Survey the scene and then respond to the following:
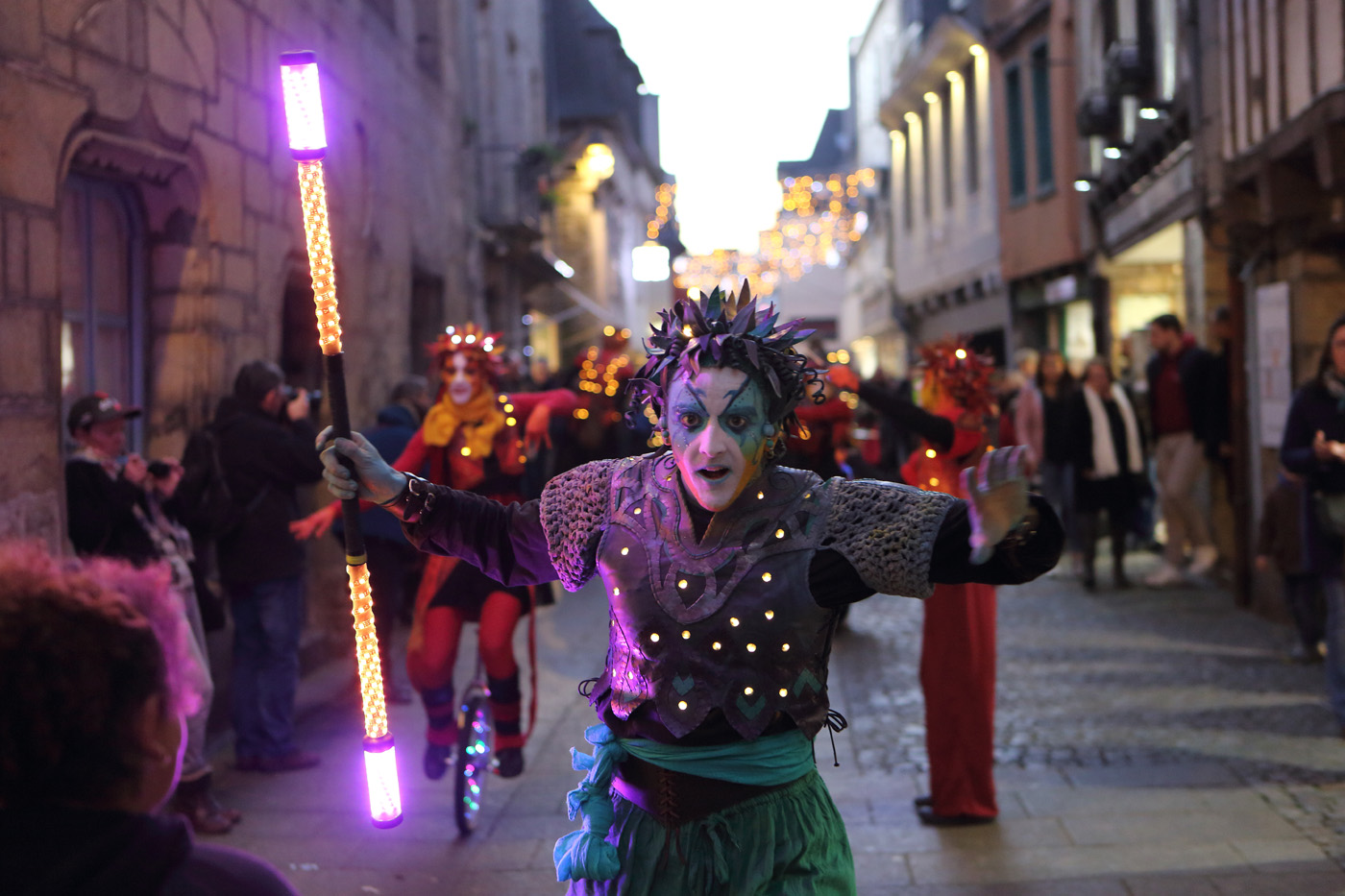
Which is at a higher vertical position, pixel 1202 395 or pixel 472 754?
pixel 1202 395

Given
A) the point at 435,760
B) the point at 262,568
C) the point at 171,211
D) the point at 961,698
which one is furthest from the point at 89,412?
the point at 961,698

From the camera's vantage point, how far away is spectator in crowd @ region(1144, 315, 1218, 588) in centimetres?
1139

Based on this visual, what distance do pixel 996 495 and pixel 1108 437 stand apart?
998 centimetres

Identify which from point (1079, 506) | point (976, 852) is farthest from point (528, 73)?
point (976, 852)

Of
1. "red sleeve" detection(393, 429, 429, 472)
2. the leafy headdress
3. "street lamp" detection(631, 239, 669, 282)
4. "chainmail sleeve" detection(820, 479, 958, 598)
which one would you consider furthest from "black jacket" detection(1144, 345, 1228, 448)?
"street lamp" detection(631, 239, 669, 282)

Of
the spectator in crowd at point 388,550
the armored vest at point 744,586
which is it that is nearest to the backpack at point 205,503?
the spectator in crowd at point 388,550

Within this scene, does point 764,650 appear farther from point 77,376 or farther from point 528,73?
point 528,73

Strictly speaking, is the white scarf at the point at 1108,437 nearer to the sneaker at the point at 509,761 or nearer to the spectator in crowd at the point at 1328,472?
the spectator in crowd at the point at 1328,472

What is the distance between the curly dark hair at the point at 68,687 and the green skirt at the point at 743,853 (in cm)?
141

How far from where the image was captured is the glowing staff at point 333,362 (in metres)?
2.95

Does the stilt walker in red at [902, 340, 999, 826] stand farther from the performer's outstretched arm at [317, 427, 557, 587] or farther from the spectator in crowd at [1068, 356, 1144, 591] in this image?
the spectator in crowd at [1068, 356, 1144, 591]

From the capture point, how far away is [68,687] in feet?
5.74

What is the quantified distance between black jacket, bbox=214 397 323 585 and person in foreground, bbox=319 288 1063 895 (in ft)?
13.2

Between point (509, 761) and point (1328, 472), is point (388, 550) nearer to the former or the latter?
point (509, 761)
